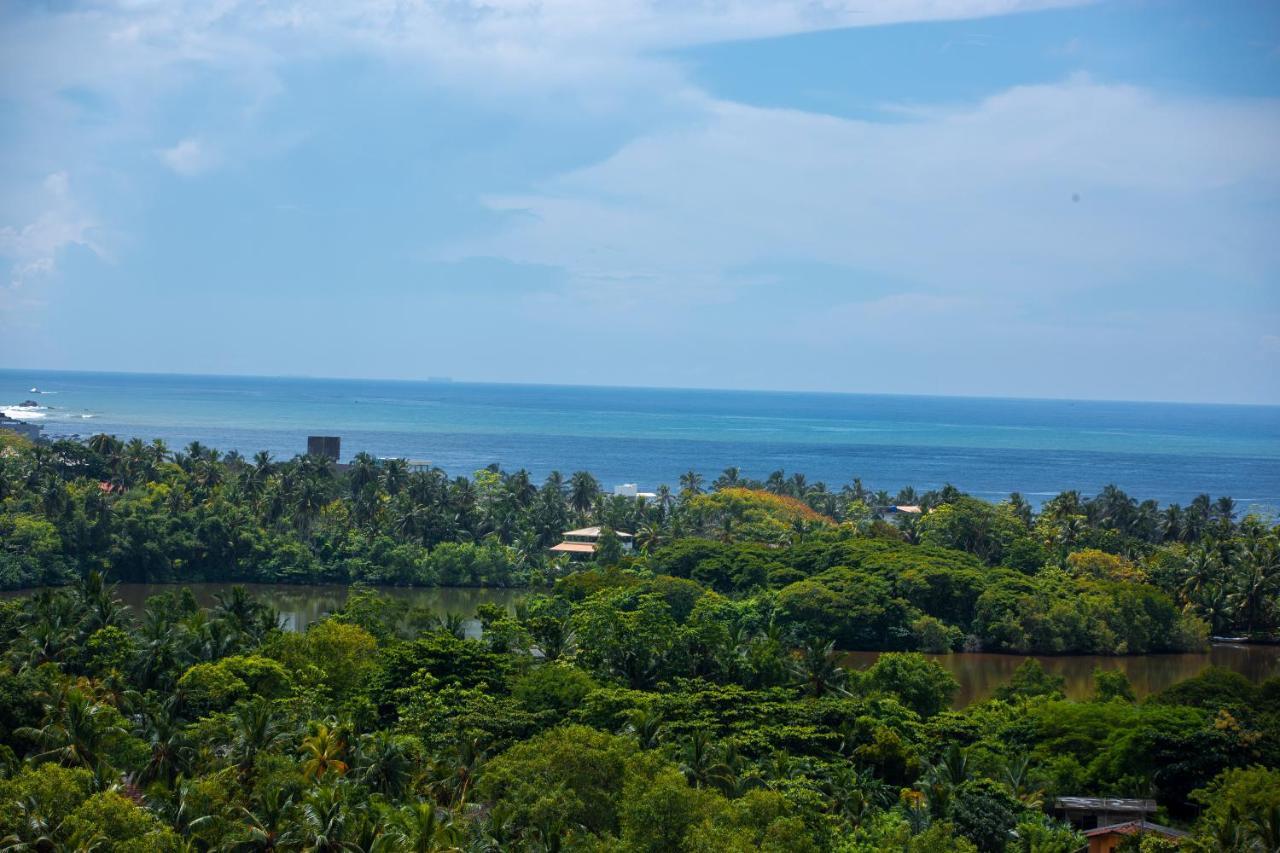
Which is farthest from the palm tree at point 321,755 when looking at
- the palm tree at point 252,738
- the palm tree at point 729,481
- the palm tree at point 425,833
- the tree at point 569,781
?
the palm tree at point 729,481

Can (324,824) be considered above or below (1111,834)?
above

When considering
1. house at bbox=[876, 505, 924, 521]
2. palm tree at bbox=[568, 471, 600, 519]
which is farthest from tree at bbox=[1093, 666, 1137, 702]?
palm tree at bbox=[568, 471, 600, 519]

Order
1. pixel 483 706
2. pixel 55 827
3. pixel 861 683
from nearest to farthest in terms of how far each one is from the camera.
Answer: pixel 55 827, pixel 483 706, pixel 861 683

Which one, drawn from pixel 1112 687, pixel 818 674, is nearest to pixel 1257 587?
pixel 1112 687

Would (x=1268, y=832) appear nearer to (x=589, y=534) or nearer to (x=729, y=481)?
(x=589, y=534)

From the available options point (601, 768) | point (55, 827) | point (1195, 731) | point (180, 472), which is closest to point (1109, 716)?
point (1195, 731)

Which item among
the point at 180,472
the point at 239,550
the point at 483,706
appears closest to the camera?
the point at 483,706

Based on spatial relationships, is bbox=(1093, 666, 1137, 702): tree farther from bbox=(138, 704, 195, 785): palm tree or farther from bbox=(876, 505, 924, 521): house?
bbox=(876, 505, 924, 521): house

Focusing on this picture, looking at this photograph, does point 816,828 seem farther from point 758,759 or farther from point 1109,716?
point 1109,716
